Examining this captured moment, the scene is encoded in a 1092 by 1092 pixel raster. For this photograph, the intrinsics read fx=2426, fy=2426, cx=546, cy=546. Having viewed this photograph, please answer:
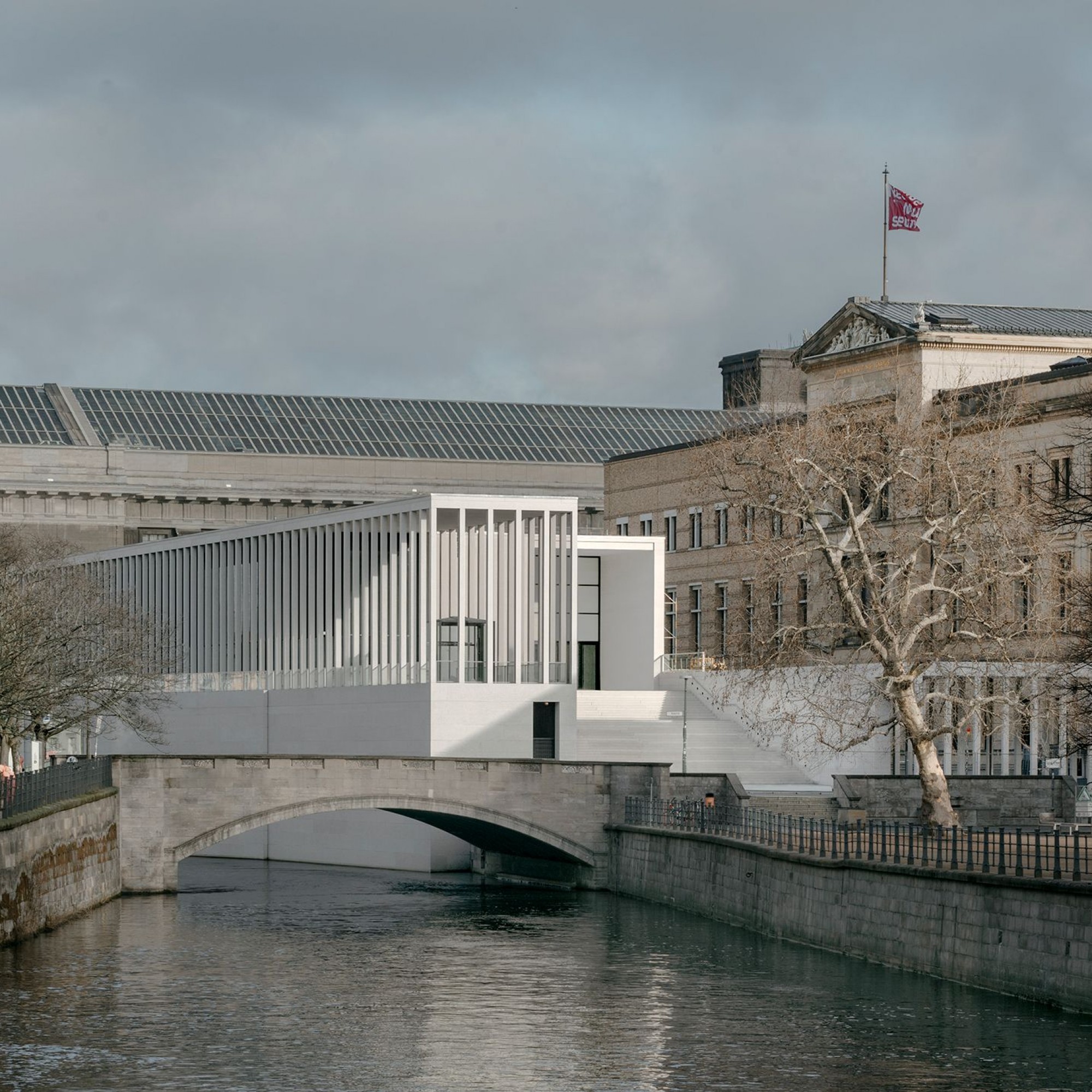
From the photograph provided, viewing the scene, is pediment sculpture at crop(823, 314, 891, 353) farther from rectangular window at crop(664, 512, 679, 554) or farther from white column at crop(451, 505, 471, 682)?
white column at crop(451, 505, 471, 682)

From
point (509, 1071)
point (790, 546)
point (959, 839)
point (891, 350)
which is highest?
point (891, 350)

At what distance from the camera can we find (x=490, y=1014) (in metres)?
42.6

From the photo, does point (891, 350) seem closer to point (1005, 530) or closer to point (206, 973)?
point (1005, 530)

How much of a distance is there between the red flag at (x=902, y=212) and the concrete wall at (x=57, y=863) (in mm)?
32385

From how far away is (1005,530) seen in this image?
64000 millimetres

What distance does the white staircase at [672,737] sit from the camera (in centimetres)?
8031

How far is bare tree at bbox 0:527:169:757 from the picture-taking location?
70.5 metres

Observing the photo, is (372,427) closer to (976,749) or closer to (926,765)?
(976,749)

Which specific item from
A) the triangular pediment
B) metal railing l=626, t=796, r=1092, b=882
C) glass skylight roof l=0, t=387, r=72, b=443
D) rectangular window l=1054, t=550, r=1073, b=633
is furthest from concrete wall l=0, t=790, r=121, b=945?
glass skylight roof l=0, t=387, r=72, b=443

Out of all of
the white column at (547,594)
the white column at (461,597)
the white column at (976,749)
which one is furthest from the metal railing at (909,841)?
the white column at (461,597)

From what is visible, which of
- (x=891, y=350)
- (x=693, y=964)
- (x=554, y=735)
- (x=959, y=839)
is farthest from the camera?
(x=891, y=350)

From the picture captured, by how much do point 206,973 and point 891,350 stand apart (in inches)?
1907

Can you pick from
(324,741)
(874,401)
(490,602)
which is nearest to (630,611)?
(490,602)

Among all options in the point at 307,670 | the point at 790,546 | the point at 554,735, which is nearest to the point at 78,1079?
the point at 790,546
